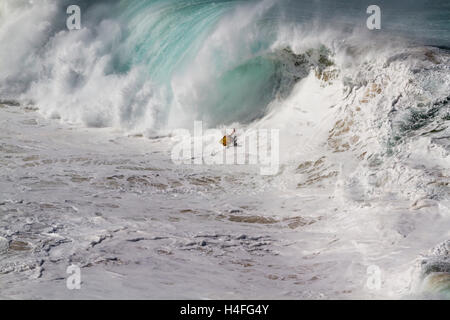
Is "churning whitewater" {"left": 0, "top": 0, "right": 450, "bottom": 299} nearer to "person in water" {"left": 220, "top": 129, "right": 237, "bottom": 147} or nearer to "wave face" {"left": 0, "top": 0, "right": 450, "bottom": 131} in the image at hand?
"wave face" {"left": 0, "top": 0, "right": 450, "bottom": 131}

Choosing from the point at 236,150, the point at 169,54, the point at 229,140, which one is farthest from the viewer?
the point at 169,54

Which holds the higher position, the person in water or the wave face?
the wave face

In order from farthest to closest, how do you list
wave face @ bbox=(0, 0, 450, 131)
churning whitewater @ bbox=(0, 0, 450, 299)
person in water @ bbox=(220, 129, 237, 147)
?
1. wave face @ bbox=(0, 0, 450, 131)
2. person in water @ bbox=(220, 129, 237, 147)
3. churning whitewater @ bbox=(0, 0, 450, 299)

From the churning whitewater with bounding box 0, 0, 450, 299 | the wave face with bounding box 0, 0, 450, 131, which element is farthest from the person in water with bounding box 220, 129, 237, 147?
the wave face with bounding box 0, 0, 450, 131

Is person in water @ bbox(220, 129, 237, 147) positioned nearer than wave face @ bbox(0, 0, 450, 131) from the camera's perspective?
Yes

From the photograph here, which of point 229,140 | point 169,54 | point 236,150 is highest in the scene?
point 169,54

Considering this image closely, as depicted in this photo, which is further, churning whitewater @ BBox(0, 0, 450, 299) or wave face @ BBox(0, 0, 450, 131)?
wave face @ BBox(0, 0, 450, 131)

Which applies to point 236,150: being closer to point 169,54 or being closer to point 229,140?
point 229,140

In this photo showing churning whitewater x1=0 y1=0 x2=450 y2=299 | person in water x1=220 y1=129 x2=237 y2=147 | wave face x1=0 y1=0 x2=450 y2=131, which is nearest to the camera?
churning whitewater x1=0 y1=0 x2=450 y2=299

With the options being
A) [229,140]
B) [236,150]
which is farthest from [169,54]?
[236,150]
